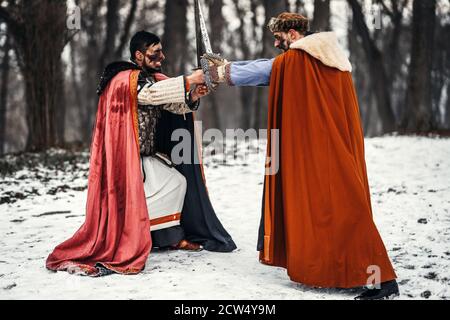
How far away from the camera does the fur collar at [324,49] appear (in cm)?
334

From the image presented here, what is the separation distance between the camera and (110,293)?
3287mm

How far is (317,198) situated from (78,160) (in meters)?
7.81

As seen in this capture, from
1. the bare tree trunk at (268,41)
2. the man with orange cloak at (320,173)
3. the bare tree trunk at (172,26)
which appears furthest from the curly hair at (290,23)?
the bare tree trunk at (172,26)

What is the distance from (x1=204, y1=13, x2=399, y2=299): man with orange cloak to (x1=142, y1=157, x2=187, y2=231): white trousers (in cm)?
109

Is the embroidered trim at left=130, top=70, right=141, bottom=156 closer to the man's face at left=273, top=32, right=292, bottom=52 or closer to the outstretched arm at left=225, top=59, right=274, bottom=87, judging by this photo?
the outstretched arm at left=225, top=59, right=274, bottom=87

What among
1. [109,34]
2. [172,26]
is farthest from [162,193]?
[109,34]

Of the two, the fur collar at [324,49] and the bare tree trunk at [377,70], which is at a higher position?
the bare tree trunk at [377,70]

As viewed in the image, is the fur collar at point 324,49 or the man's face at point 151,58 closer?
the fur collar at point 324,49

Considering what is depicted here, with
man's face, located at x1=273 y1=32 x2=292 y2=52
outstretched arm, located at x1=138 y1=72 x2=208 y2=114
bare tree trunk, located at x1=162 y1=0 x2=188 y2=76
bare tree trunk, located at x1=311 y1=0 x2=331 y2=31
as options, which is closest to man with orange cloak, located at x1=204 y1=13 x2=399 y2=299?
man's face, located at x1=273 y1=32 x2=292 y2=52

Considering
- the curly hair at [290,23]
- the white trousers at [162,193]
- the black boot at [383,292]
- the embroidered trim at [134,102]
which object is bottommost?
the black boot at [383,292]

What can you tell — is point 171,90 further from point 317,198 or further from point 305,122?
point 317,198

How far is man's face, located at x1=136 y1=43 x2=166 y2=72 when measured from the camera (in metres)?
4.31

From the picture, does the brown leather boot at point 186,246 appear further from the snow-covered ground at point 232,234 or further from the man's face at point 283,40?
the man's face at point 283,40

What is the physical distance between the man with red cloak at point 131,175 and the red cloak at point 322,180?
86cm
